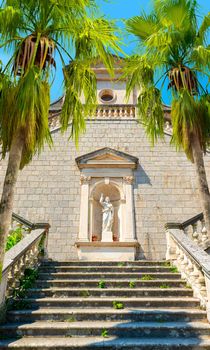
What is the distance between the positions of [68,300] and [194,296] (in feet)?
8.30

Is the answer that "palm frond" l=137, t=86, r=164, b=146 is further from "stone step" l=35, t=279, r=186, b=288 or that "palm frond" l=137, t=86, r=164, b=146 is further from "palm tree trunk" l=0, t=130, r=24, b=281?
"palm tree trunk" l=0, t=130, r=24, b=281

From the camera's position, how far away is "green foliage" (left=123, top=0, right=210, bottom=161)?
6.60 m

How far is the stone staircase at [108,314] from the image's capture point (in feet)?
16.0

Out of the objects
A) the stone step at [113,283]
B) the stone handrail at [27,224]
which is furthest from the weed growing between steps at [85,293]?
the stone handrail at [27,224]

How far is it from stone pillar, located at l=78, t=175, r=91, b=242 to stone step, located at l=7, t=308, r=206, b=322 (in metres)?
4.90

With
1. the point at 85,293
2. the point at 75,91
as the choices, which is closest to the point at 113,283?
the point at 85,293

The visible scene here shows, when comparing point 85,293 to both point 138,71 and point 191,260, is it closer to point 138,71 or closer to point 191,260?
point 191,260

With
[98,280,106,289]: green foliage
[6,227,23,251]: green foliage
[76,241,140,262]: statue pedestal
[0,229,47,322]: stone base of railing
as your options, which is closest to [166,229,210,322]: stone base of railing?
[98,280,106,289]: green foliage

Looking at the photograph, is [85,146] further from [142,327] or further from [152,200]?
[142,327]

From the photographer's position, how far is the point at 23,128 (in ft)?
15.6

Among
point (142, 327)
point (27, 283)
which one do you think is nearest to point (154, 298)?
point (142, 327)

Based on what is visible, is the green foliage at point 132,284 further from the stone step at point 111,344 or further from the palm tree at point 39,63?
the palm tree at point 39,63

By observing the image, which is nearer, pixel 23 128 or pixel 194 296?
pixel 23 128

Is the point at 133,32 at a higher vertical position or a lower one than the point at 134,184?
higher
